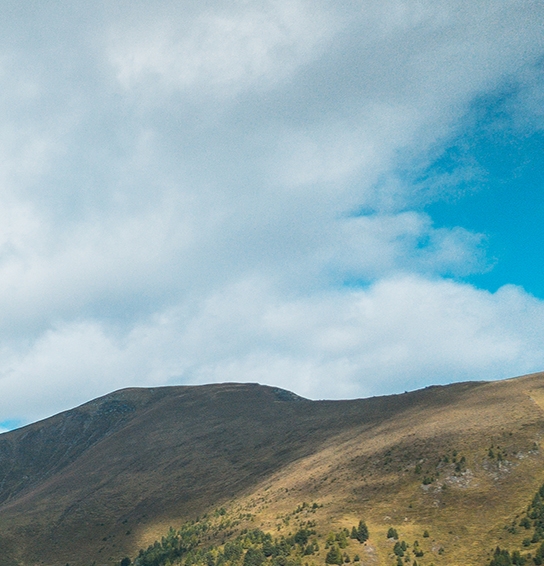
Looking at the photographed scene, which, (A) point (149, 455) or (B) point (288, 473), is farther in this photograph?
(A) point (149, 455)

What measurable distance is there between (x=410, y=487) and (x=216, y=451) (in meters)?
64.3

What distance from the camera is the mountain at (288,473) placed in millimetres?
52625

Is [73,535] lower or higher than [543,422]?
lower

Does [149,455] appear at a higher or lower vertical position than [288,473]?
higher

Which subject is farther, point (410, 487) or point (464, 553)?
point (410, 487)

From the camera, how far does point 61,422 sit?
17625cm

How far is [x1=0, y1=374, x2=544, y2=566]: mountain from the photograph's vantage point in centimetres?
5262

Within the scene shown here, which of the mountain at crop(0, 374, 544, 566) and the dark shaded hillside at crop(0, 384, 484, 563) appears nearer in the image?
the mountain at crop(0, 374, 544, 566)

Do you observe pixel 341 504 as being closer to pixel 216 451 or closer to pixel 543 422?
pixel 543 422

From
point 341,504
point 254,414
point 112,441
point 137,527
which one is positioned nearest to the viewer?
point 341,504

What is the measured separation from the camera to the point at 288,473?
84250 mm

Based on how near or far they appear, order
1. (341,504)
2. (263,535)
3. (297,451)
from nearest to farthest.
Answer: (263,535) < (341,504) < (297,451)

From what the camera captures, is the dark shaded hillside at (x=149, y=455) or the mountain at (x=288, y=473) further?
the dark shaded hillside at (x=149, y=455)

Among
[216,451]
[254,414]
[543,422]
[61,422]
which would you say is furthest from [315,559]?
[61,422]
